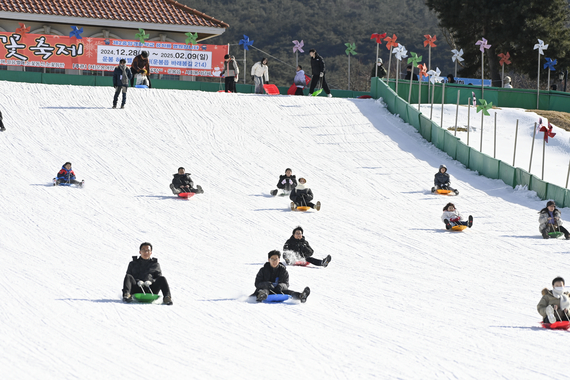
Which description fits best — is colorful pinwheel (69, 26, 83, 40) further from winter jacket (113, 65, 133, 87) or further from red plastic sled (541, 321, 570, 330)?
red plastic sled (541, 321, 570, 330)

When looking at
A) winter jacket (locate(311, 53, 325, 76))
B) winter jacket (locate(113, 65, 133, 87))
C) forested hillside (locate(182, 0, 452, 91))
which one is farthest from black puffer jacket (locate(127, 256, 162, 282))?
forested hillside (locate(182, 0, 452, 91))

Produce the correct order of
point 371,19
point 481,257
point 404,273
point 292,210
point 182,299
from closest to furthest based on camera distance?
point 182,299 → point 404,273 → point 481,257 → point 292,210 → point 371,19

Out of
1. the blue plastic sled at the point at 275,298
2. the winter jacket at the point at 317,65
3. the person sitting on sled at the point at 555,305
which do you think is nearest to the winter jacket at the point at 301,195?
the blue plastic sled at the point at 275,298

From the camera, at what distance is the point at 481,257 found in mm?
12570

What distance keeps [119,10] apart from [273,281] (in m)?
23.3

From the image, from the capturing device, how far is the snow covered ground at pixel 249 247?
7.02 metres

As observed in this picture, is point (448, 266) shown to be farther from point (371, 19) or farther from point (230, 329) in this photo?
point (371, 19)

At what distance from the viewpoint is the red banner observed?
2573cm

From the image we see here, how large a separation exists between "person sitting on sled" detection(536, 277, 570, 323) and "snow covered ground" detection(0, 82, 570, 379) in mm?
187

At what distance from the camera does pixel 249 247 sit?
12.8 metres

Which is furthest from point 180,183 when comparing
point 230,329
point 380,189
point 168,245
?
point 230,329

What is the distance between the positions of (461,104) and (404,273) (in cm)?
1826

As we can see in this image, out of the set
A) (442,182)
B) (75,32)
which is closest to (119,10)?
(75,32)

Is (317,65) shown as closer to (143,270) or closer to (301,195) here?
(301,195)
